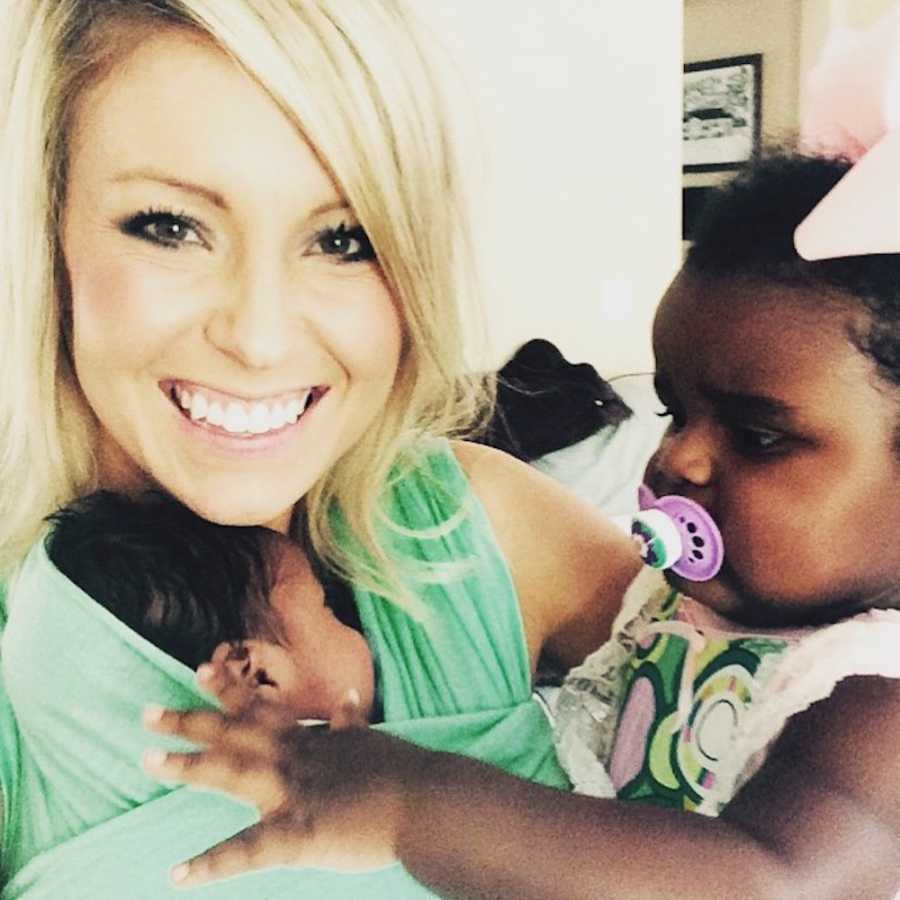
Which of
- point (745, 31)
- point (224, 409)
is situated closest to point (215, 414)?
point (224, 409)

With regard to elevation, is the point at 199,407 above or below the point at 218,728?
above

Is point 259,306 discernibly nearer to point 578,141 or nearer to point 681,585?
point 681,585

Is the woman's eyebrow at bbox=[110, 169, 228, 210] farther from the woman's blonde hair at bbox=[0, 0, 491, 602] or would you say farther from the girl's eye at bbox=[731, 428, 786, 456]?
the girl's eye at bbox=[731, 428, 786, 456]

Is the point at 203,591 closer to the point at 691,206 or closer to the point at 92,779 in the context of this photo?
the point at 92,779

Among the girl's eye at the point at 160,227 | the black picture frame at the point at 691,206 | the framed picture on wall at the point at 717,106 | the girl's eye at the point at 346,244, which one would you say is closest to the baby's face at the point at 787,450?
the black picture frame at the point at 691,206

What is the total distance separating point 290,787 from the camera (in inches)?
22.2

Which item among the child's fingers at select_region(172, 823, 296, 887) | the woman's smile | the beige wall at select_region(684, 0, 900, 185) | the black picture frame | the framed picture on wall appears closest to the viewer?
the child's fingers at select_region(172, 823, 296, 887)

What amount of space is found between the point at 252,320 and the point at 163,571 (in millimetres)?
166

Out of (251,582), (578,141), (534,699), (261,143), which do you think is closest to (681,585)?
(534,699)

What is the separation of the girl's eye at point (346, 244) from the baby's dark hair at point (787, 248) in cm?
22

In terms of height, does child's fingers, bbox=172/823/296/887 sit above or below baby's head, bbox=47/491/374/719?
below

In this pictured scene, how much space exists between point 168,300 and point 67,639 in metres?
0.21

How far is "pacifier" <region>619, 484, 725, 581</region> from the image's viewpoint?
67cm

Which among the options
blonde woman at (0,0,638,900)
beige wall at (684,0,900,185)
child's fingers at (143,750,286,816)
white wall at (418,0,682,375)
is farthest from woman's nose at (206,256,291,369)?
beige wall at (684,0,900,185)
